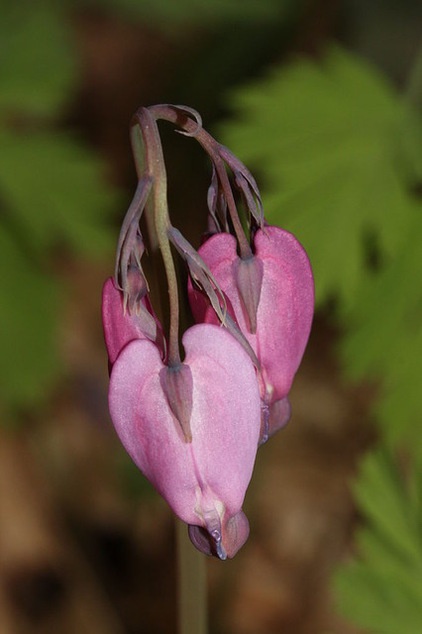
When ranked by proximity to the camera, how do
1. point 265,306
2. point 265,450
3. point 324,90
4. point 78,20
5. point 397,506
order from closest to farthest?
point 265,306, point 397,506, point 324,90, point 265,450, point 78,20

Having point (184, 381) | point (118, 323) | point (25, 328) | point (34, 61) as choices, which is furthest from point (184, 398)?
point (34, 61)

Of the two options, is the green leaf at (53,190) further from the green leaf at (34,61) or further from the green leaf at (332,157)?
the green leaf at (332,157)

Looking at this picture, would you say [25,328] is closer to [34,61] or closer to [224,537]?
[34,61]

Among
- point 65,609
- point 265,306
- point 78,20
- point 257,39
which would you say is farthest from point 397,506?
point 78,20

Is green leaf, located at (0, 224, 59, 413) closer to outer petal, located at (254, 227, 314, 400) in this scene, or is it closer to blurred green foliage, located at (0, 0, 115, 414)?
blurred green foliage, located at (0, 0, 115, 414)

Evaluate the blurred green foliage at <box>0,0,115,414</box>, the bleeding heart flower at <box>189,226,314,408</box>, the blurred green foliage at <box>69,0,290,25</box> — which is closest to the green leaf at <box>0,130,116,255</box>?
the blurred green foliage at <box>0,0,115,414</box>

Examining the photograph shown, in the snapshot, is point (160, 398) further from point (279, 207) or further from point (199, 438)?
point (279, 207)

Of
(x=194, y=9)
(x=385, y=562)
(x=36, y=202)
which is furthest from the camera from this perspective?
(x=194, y=9)
